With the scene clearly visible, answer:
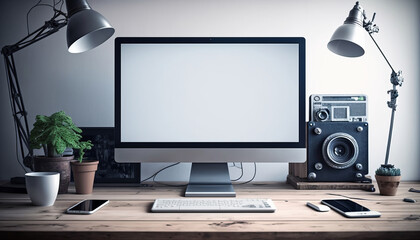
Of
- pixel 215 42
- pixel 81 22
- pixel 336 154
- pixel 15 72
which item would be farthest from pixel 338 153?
pixel 15 72

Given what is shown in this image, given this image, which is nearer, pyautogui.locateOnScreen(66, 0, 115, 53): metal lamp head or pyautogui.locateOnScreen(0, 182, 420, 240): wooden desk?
pyautogui.locateOnScreen(0, 182, 420, 240): wooden desk

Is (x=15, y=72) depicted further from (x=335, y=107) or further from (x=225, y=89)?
(x=335, y=107)

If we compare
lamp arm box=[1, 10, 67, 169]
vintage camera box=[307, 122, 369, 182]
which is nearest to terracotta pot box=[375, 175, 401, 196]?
vintage camera box=[307, 122, 369, 182]

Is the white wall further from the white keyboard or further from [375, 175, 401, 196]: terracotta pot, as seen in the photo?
the white keyboard

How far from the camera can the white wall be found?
1.48 meters

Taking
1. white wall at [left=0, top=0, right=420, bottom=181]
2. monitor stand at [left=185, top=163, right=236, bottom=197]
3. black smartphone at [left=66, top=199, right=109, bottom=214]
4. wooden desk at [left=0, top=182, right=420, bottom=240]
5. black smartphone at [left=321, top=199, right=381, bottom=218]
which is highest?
white wall at [left=0, top=0, right=420, bottom=181]

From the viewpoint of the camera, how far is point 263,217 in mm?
864

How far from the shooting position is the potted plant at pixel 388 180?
112cm

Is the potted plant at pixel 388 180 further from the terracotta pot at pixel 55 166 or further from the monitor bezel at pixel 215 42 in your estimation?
the terracotta pot at pixel 55 166

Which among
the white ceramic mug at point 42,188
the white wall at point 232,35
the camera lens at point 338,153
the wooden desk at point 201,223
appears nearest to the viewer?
the wooden desk at point 201,223

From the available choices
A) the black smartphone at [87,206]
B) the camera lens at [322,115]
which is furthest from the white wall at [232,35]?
the black smartphone at [87,206]

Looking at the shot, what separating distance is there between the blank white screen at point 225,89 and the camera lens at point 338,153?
6.0 inches

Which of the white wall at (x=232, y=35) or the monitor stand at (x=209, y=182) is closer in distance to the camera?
the monitor stand at (x=209, y=182)

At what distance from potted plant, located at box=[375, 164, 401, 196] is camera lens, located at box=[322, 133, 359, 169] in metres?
0.12
